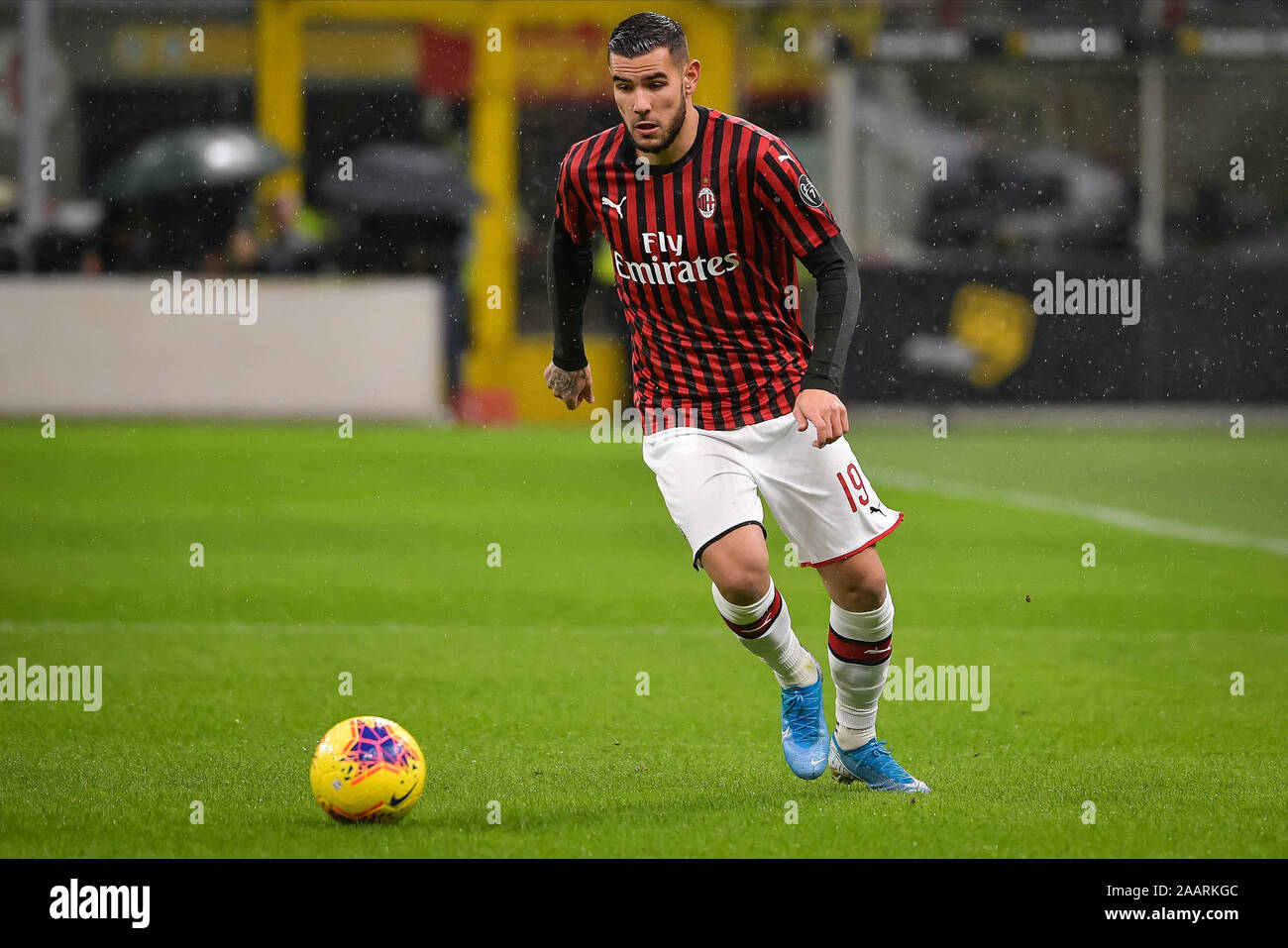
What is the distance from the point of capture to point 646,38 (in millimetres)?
5043

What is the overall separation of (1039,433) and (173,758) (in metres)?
13.0

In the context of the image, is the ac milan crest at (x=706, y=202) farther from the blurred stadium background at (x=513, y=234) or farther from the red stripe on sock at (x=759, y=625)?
the blurred stadium background at (x=513, y=234)

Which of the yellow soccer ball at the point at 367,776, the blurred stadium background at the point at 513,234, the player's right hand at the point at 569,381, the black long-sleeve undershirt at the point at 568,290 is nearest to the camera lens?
the yellow soccer ball at the point at 367,776

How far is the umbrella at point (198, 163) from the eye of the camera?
61.4 feet

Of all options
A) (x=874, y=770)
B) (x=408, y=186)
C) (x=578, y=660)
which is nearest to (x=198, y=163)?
(x=408, y=186)

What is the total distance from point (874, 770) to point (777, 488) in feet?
2.77

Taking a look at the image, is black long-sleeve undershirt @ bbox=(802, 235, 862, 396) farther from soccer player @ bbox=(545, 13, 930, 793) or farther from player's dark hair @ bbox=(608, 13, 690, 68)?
player's dark hair @ bbox=(608, 13, 690, 68)

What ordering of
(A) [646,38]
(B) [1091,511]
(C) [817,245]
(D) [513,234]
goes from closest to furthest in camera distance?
(A) [646,38] → (C) [817,245] → (B) [1091,511] → (D) [513,234]

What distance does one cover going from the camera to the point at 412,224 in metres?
19.2

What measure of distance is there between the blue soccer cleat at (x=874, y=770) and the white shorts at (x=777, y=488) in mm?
560

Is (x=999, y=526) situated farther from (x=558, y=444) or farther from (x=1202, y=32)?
(x=1202, y=32)

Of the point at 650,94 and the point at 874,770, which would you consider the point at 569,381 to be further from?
the point at 874,770

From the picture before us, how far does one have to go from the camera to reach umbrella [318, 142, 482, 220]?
1861 centimetres

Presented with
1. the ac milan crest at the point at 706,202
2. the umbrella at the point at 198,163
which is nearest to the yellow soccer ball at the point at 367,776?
the ac milan crest at the point at 706,202
